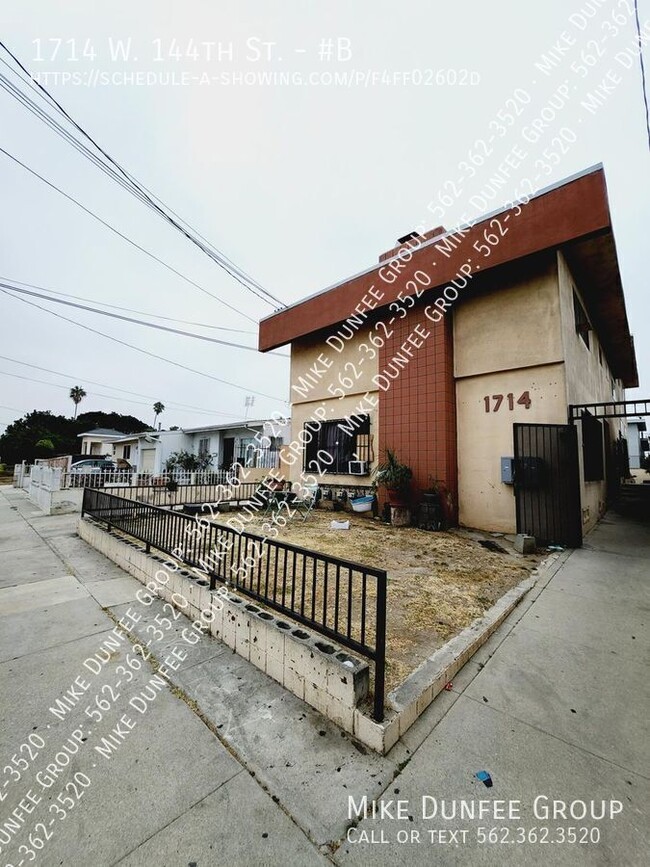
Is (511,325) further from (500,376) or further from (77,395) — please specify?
(77,395)

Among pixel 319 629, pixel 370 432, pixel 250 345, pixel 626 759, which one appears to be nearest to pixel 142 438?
pixel 250 345

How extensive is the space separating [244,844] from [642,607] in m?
4.02

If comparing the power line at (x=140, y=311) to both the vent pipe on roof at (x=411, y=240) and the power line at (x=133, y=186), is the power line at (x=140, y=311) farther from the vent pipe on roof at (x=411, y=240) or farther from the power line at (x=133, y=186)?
the vent pipe on roof at (x=411, y=240)

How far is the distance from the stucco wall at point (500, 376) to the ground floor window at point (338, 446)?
245 centimetres

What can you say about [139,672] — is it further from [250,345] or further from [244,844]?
[250,345]

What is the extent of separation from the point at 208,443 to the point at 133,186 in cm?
1509

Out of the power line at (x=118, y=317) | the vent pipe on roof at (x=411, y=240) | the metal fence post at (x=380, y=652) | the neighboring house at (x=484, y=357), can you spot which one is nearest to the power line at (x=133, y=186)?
the neighboring house at (x=484, y=357)

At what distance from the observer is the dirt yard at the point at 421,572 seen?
267cm

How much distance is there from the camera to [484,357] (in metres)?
6.73

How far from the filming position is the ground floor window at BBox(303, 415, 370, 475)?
860cm

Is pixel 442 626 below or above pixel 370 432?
below

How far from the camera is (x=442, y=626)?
286 cm

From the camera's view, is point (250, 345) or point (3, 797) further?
point (250, 345)

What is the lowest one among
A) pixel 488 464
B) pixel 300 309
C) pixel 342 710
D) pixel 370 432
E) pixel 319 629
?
pixel 342 710
